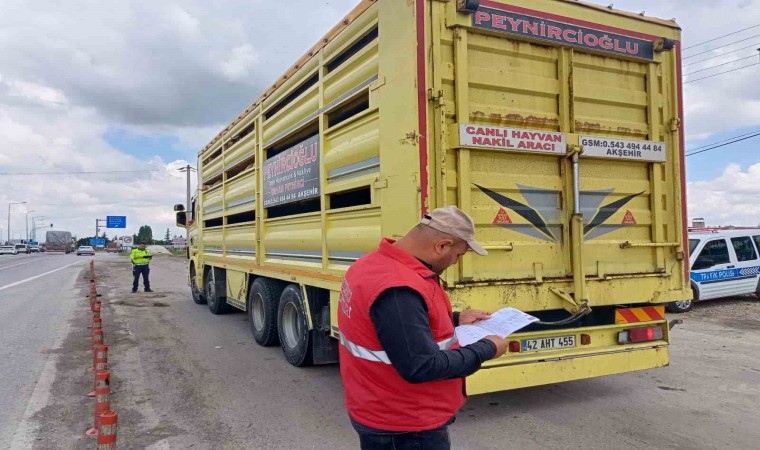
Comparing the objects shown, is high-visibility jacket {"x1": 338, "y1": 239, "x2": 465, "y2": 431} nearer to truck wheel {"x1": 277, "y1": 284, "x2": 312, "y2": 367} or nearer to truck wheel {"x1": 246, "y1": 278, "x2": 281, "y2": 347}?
truck wheel {"x1": 277, "y1": 284, "x2": 312, "y2": 367}

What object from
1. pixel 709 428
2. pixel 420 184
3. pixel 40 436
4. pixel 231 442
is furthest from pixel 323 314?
pixel 709 428

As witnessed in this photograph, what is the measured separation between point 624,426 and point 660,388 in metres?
1.42

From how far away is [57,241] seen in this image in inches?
2940

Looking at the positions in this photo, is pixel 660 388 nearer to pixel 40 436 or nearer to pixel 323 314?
pixel 323 314

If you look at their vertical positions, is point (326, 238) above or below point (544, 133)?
below

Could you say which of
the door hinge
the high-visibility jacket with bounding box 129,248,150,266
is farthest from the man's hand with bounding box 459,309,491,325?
the high-visibility jacket with bounding box 129,248,150,266

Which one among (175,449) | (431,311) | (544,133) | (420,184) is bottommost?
(175,449)

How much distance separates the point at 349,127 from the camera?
15.9 feet

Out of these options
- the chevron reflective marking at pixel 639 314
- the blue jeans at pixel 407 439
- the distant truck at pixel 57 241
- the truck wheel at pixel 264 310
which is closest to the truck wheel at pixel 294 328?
the truck wheel at pixel 264 310

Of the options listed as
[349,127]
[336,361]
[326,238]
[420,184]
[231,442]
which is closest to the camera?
[420,184]

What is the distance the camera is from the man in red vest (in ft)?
5.84

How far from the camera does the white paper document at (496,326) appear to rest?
6.70ft

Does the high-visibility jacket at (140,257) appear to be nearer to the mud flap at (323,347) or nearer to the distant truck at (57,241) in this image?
the mud flap at (323,347)

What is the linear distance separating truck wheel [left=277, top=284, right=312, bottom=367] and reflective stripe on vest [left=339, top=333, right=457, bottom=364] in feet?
12.9
